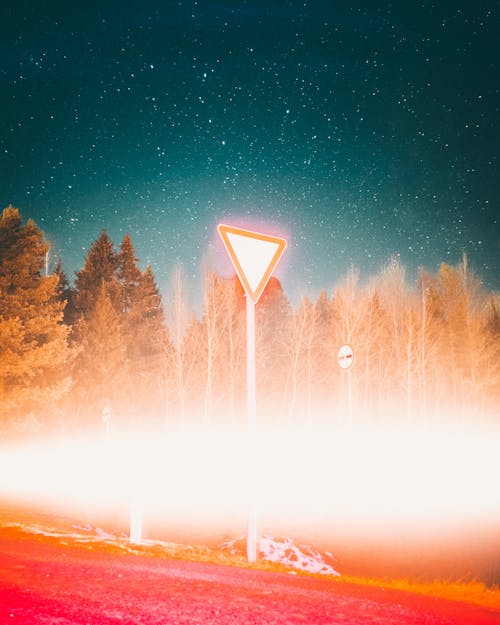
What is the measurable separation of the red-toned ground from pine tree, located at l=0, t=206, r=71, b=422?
1677cm

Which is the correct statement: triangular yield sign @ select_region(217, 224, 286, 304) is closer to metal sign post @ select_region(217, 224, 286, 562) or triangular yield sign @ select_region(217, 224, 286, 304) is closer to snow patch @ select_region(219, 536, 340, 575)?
metal sign post @ select_region(217, 224, 286, 562)

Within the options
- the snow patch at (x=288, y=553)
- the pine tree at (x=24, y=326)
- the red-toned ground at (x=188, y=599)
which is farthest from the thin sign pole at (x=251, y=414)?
the pine tree at (x=24, y=326)

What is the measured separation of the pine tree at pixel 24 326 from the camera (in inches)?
830

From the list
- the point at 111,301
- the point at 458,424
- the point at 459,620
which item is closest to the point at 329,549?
the point at 459,620

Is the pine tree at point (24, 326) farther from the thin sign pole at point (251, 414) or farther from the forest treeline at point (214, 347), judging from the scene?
the thin sign pole at point (251, 414)

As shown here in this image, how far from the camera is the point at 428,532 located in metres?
17.1

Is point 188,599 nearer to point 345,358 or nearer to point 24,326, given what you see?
point 345,358

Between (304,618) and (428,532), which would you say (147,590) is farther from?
(428,532)

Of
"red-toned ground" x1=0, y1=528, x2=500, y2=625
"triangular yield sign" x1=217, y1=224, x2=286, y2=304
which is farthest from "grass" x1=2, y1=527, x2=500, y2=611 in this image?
"triangular yield sign" x1=217, y1=224, x2=286, y2=304

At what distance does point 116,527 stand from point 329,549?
8596 millimetres

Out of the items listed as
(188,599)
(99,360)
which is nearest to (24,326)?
(99,360)

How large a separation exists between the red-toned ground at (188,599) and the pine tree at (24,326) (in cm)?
1677

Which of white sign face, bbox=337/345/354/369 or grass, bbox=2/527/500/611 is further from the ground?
white sign face, bbox=337/345/354/369

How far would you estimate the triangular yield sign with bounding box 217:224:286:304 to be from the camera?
24.4 ft
